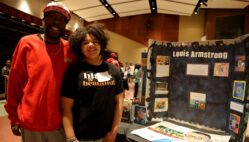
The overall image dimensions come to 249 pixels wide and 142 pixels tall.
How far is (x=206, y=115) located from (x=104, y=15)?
28.9ft

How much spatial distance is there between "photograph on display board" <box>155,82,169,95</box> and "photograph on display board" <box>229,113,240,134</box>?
0.49 meters

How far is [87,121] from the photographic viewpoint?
117cm

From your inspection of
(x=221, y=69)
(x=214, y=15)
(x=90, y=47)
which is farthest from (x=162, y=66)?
(x=214, y=15)

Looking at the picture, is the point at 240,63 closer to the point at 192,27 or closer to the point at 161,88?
the point at 161,88

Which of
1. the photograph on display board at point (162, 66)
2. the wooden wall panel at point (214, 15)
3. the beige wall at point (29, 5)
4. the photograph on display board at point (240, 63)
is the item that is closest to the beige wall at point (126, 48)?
the wooden wall panel at point (214, 15)

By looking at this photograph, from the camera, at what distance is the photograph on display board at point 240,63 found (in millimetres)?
1205

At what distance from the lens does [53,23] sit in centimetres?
125

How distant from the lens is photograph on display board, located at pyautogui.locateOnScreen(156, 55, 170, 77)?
156 centimetres

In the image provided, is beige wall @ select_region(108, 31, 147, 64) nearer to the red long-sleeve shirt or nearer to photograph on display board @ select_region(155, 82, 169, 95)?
photograph on display board @ select_region(155, 82, 169, 95)

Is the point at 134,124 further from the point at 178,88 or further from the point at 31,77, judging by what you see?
the point at 31,77

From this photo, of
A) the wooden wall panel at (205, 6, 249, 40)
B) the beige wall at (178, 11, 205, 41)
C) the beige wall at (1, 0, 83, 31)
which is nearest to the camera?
the beige wall at (1, 0, 83, 31)

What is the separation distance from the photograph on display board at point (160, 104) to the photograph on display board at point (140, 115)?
10 cm

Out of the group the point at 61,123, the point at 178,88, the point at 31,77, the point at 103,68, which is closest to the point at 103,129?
the point at 61,123

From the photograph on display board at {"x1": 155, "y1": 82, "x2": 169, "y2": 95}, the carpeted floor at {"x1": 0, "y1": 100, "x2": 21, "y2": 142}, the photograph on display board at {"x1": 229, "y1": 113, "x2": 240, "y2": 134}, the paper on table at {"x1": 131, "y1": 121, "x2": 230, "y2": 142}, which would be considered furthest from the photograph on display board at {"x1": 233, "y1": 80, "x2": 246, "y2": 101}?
the carpeted floor at {"x1": 0, "y1": 100, "x2": 21, "y2": 142}
